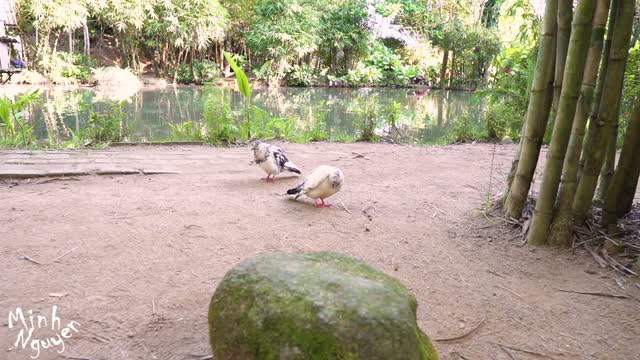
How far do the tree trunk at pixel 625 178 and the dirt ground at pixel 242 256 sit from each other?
498 mm

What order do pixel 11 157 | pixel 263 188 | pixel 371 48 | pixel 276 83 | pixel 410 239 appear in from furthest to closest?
pixel 371 48, pixel 276 83, pixel 11 157, pixel 263 188, pixel 410 239

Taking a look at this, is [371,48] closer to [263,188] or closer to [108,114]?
[108,114]

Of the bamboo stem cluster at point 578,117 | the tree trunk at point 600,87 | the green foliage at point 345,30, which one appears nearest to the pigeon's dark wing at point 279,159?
the bamboo stem cluster at point 578,117

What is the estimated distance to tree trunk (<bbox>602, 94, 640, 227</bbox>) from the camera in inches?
128

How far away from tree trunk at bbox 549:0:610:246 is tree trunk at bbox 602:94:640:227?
0.35 meters

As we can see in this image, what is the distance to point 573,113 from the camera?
10.3 ft

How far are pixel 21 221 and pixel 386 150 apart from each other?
4.59 m

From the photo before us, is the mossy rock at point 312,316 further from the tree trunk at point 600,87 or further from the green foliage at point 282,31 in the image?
the green foliage at point 282,31

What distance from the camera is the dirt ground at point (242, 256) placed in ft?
7.39

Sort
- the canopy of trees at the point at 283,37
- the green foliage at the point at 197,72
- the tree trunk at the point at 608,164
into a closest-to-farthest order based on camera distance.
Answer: the tree trunk at the point at 608,164
the canopy of trees at the point at 283,37
the green foliage at the point at 197,72

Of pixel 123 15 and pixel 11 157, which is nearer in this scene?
pixel 11 157

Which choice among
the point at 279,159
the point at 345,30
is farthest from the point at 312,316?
the point at 345,30

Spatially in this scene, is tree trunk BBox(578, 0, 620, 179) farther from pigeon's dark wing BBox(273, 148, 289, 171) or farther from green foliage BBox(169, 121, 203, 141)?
green foliage BBox(169, 121, 203, 141)

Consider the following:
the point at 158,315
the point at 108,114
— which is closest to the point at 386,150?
the point at 108,114
